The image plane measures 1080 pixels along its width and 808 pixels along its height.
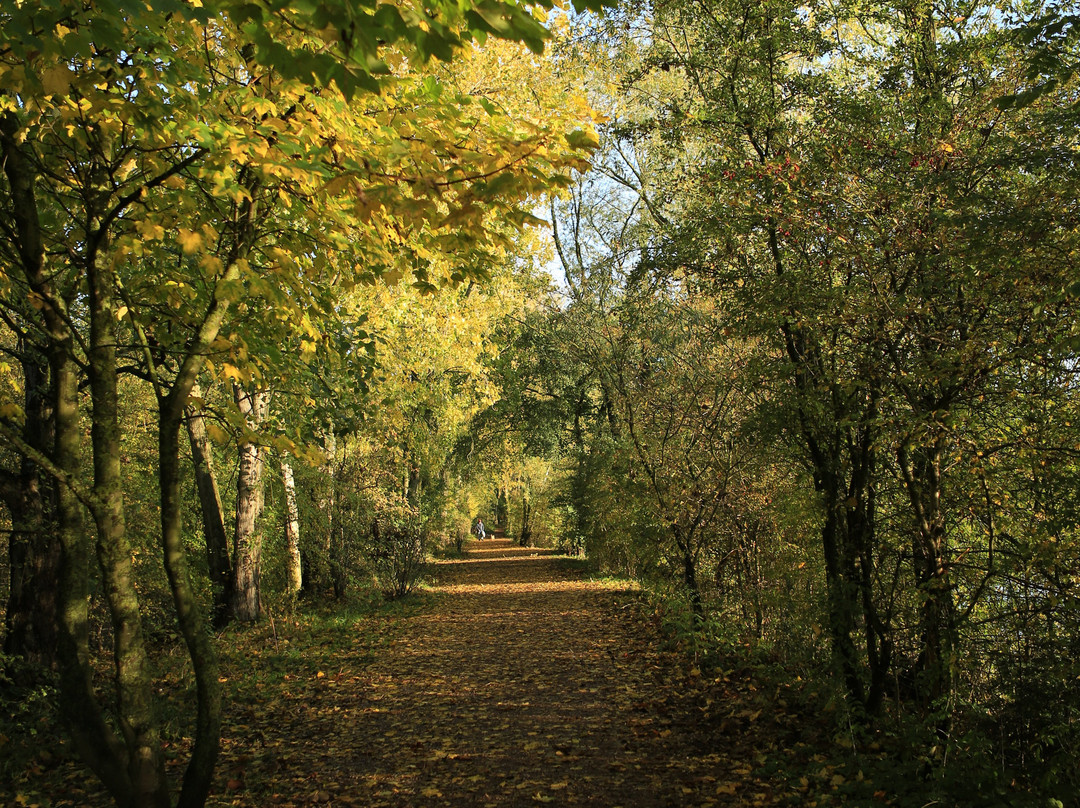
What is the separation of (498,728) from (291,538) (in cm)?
710

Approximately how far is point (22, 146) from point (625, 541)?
39.6 ft

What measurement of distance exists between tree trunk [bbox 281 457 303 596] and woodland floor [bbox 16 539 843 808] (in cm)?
220

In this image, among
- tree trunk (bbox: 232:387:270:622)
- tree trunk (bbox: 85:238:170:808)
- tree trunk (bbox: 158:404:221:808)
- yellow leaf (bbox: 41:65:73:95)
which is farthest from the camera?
tree trunk (bbox: 232:387:270:622)

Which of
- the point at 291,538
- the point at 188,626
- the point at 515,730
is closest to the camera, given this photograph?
the point at 188,626

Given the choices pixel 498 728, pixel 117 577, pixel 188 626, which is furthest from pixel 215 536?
pixel 117 577

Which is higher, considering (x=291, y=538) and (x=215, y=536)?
(x=215, y=536)

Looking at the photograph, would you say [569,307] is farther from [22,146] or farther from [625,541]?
[22,146]

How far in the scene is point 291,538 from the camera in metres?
12.2

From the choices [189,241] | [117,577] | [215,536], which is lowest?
[215,536]

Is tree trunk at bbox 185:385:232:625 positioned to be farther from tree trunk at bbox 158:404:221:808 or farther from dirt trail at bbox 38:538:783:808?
tree trunk at bbox 158:404:221:808

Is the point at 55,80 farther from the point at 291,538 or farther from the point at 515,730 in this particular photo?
the point at 291,538

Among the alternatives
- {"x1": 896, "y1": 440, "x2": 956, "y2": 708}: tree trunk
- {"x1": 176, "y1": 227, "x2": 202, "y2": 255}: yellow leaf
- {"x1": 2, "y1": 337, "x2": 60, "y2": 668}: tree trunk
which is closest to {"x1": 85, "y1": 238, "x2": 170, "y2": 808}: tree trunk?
{"x1": 176, "y1": 227, "x2": 202, "y2": 255}: yellow leaf

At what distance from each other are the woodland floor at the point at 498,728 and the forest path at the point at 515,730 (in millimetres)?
20

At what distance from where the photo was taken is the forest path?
4809 mm
